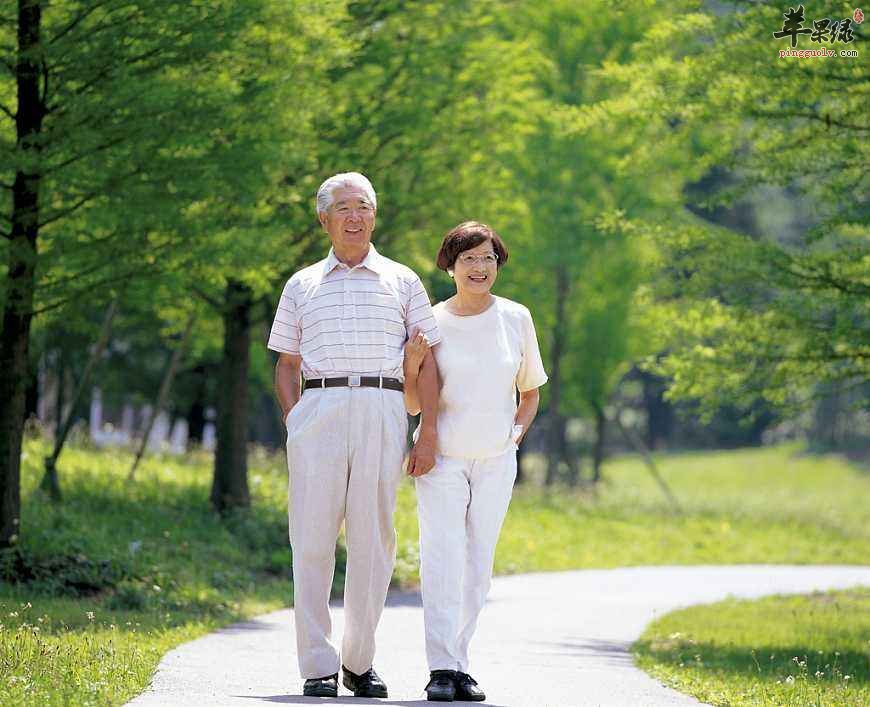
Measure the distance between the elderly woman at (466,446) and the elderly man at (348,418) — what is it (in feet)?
0.44

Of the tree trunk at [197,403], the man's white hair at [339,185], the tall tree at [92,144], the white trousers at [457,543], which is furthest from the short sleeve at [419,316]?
the tree trunk at [197,403]

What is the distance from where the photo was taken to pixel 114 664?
7777 mm

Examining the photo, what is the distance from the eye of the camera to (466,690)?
737 centimetres

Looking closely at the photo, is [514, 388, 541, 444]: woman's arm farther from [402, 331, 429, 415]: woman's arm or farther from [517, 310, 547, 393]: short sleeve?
[402, 331, 429, 415]: woman's arm

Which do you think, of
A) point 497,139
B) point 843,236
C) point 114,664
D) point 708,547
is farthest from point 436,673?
point 708,547

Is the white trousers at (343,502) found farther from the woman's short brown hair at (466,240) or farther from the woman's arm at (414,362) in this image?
the woman's short brown hair at (466,240)

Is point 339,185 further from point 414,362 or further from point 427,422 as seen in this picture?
point 427,422

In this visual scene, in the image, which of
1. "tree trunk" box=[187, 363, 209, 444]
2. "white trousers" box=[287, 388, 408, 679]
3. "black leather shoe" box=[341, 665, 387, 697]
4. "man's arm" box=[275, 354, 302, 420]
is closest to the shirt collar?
"man's arm" box=[275, 354, 302, 420]

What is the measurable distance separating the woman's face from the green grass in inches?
90.6

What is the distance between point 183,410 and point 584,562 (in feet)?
58.7

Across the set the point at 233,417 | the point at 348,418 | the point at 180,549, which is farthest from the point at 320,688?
the point at 233,417

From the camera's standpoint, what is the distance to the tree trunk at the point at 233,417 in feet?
57.3

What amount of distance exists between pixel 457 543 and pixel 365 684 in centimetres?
75

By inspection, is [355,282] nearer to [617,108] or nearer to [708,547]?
[617,108]
